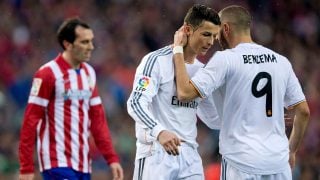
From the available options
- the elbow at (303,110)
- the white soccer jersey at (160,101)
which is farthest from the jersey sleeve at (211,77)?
the elbow at (303,110)

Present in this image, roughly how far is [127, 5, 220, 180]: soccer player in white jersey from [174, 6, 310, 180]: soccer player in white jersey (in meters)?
0.11

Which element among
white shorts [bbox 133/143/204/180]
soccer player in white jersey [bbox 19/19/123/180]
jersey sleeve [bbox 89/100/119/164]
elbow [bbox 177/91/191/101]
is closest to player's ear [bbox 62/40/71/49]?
soccer player in white jersey [bbox 19/19/123/180]

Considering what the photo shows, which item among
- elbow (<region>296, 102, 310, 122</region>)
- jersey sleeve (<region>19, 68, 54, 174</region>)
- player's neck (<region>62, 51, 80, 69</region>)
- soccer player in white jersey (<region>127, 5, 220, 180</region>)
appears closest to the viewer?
soccer player in white jersey (<region>127, 5, 220, 180</region>)

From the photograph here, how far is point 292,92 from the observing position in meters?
6.49

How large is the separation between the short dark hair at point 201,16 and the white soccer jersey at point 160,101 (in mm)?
265

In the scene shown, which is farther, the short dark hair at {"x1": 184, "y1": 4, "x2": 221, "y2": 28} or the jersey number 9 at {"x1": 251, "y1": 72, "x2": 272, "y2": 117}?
the short dark hair at {"x1": 184, "y1": 4, "x2": 221, "y2": 28}

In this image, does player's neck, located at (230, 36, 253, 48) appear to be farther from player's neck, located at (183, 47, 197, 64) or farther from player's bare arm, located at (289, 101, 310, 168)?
player's bare arm, located at (289, 101, 310, 168)

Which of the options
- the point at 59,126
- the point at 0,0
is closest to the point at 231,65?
the point at 59,126

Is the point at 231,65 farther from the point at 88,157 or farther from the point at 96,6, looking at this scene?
the point at 96,6

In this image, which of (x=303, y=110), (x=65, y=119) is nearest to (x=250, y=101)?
(x=303, y=110)

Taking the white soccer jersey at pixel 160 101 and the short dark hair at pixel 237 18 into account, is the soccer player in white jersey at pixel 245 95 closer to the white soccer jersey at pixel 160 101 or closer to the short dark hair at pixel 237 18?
the short dark hair at pixel 237 18

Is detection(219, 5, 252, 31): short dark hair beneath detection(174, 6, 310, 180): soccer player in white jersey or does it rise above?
above

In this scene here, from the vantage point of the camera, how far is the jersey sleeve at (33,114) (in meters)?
7.12

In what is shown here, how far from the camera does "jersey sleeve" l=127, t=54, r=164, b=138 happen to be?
609 cm
